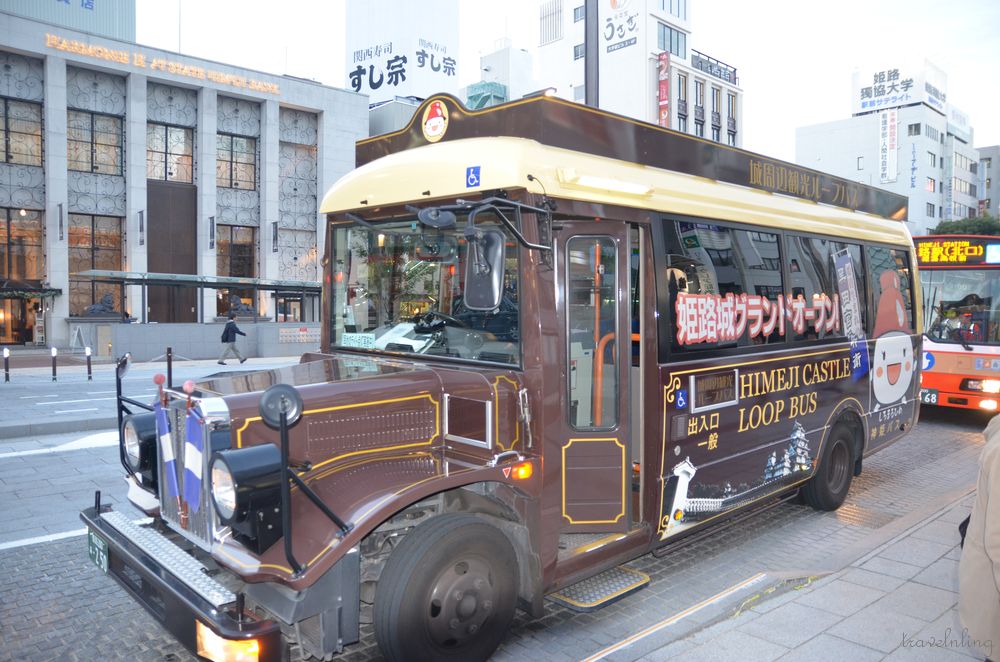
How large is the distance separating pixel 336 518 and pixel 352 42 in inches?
1954

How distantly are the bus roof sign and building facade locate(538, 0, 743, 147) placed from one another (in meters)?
46.1

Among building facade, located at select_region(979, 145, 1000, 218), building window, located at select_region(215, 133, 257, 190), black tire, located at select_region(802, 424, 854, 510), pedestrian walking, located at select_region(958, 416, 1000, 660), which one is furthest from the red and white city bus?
building facade, located at select_region(979, 145, 1000, 218)

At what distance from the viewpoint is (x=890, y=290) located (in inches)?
315

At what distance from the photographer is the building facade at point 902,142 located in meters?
63.7

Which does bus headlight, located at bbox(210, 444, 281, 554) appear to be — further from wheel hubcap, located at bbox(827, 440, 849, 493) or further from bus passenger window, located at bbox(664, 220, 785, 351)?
wheel hubcap, located at bbox(827, 440, 849, 493)

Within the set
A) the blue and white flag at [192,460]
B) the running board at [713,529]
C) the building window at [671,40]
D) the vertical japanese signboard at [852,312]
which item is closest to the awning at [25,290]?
the blue and white flag at [192,460]

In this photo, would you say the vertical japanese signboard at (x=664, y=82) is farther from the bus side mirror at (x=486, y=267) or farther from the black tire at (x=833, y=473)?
the bus side mirror at (x=486, y=267)

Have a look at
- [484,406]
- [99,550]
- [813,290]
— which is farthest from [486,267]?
[813,290]

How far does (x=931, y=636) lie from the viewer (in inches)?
163

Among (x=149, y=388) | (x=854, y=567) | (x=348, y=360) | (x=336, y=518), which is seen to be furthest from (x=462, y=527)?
(x=149, y=388)

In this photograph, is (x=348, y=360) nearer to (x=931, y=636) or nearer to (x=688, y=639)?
(x=688, y=639)

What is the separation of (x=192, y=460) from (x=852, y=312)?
6.37m

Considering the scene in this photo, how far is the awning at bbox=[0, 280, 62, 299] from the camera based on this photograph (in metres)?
25.2

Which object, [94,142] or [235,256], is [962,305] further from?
[94,142]
